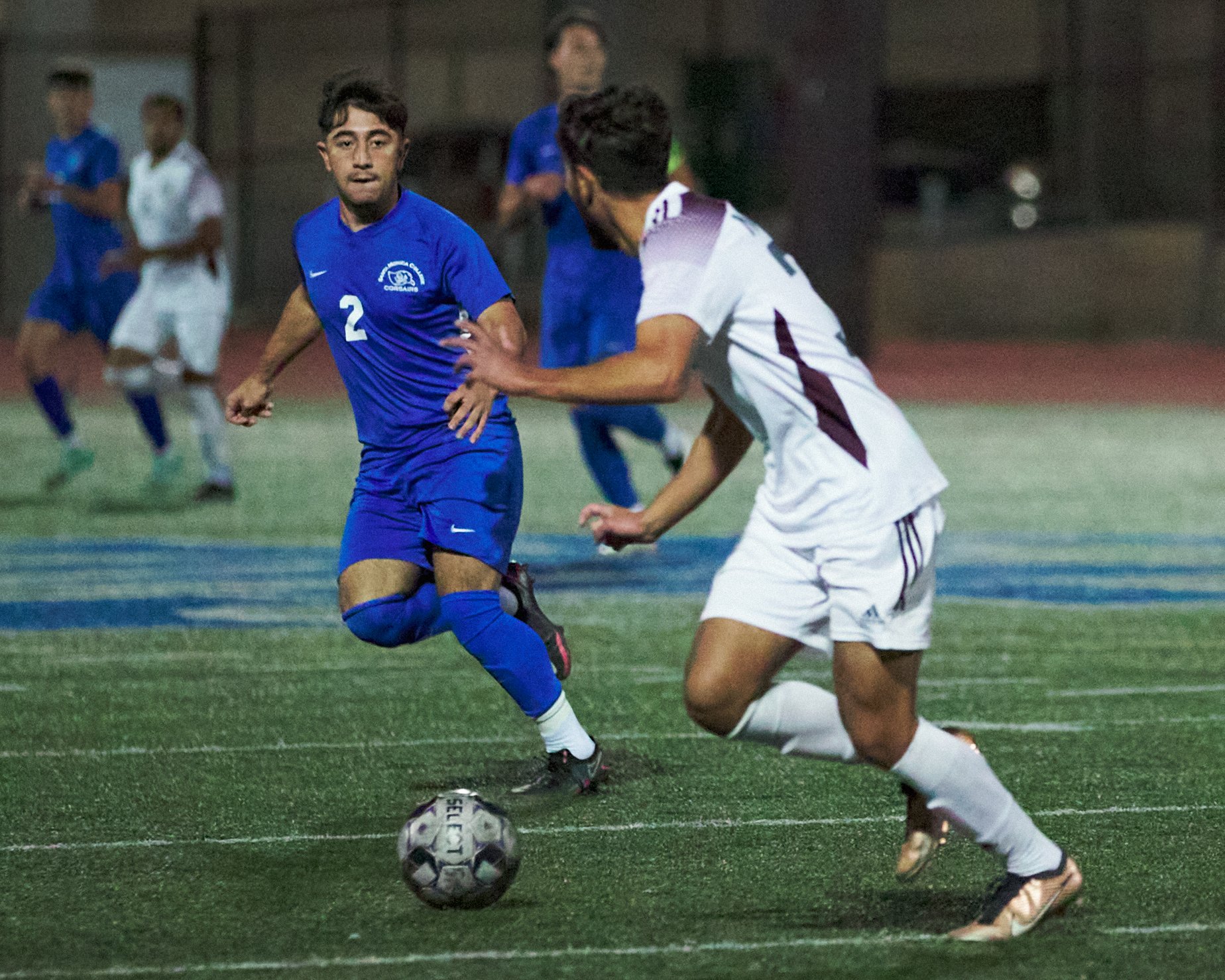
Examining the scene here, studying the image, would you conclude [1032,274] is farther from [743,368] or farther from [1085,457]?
[743,368]

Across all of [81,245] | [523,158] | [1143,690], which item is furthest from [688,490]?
[81,245]

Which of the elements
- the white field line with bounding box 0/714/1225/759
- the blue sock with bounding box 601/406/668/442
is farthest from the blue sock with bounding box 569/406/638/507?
the white field line with bounding box 0/714/1225/759

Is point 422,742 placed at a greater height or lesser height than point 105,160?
lesser

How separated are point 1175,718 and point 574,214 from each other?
185 inches

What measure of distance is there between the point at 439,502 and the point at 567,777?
0.87m

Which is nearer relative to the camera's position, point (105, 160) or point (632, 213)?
point (632, 213)

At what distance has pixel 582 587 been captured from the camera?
10.6 meters

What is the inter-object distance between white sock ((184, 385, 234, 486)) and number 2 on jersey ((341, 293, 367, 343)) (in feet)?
24.7

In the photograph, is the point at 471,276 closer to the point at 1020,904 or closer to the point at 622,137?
the point at 622,137

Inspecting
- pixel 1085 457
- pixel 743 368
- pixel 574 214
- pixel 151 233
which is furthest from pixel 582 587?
pixel 1085 457

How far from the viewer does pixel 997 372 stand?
86.8 ft

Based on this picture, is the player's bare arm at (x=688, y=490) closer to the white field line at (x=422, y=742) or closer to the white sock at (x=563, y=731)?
the white sock at (x=563, y=731)

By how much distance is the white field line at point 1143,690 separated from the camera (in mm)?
7973

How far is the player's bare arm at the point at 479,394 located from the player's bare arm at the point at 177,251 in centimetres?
802
